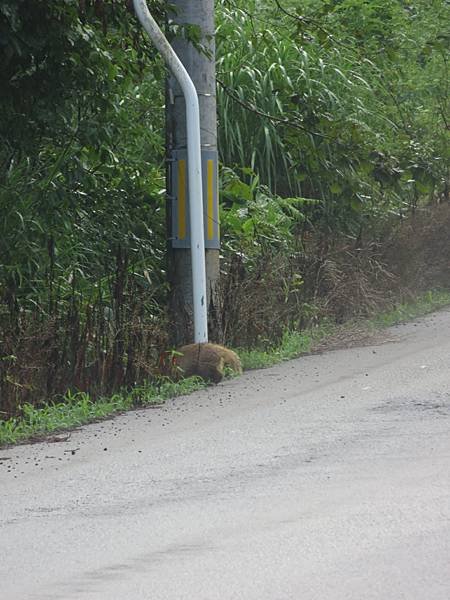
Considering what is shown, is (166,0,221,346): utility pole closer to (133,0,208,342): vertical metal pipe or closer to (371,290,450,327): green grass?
(133,0,208,342): vertical metal pipe

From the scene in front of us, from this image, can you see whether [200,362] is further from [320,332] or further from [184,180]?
[320,332]

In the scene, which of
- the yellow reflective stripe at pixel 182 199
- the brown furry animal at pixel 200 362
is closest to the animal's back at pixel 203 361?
the brown furry animal at pixel 200 362

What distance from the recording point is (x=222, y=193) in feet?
44.1

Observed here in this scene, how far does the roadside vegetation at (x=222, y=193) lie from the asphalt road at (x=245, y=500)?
904mm

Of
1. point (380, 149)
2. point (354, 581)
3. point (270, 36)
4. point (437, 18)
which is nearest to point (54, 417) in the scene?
point (354, 581)

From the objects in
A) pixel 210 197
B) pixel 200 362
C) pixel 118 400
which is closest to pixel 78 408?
pixel 118 400

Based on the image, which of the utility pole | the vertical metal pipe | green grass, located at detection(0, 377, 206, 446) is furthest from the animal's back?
the utility pole

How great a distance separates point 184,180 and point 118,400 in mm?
2440

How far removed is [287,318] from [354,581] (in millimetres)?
7655

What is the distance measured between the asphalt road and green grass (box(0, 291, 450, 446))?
0.20 meters

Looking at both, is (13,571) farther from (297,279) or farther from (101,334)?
(297,279)

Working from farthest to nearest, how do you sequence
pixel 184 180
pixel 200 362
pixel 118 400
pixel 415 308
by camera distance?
pixel 415 308
pixel 184 180
pixel 200 362
pixel 118 400

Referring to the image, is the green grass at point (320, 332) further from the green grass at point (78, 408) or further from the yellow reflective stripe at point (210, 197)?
the green grass at point (78, 408)

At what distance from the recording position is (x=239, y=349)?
1173 centimetres
